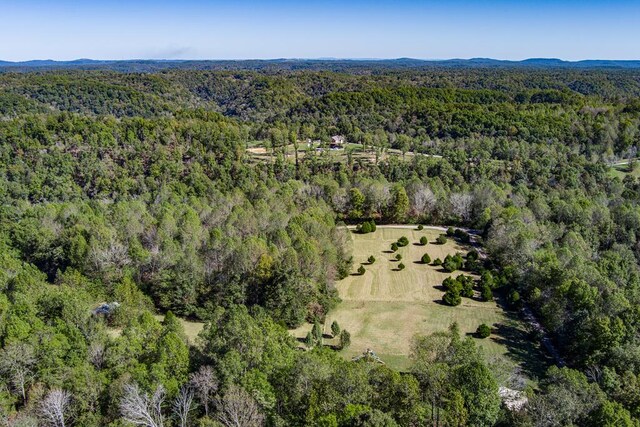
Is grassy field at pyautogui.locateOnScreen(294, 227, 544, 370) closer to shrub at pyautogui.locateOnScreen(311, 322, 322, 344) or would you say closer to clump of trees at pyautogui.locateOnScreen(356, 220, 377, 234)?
shrub at pyautogui.locateOnScreen(311, 322, 322, 344)

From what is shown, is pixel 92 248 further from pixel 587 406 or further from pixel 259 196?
pixel 587 406

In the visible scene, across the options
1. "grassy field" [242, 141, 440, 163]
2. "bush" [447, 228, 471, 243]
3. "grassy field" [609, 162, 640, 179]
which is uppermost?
"grassy field" [242, 141, 440, 163]

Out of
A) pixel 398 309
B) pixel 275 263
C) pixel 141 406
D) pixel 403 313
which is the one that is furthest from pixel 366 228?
pixel 141 406

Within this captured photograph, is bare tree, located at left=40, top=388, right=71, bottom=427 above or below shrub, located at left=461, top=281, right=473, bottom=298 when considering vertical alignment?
above

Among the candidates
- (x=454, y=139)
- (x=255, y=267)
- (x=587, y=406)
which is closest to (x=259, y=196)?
(x=255, y=267)

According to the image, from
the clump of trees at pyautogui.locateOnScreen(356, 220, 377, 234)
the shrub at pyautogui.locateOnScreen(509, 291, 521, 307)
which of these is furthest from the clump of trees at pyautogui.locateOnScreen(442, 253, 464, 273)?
the clump of trees at pyautogui.locateOnScreen(356, 220, 377, 234)

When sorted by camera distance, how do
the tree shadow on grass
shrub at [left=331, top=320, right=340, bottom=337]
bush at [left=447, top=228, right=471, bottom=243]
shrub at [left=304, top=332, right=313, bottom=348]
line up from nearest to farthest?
the tree shadow on grass
shrub at [left=304, top=332, right=313, bottom=348]
shrub at [left=331, top=320, right=340, bottom=337]
bush at [left=447, top=228, right=471, bottom=243]

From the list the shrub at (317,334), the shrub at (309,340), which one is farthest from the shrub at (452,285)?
the shrub at (309,340)

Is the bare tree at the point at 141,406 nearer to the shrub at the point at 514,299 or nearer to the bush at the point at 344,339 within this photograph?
the bush at the point at 344,339
